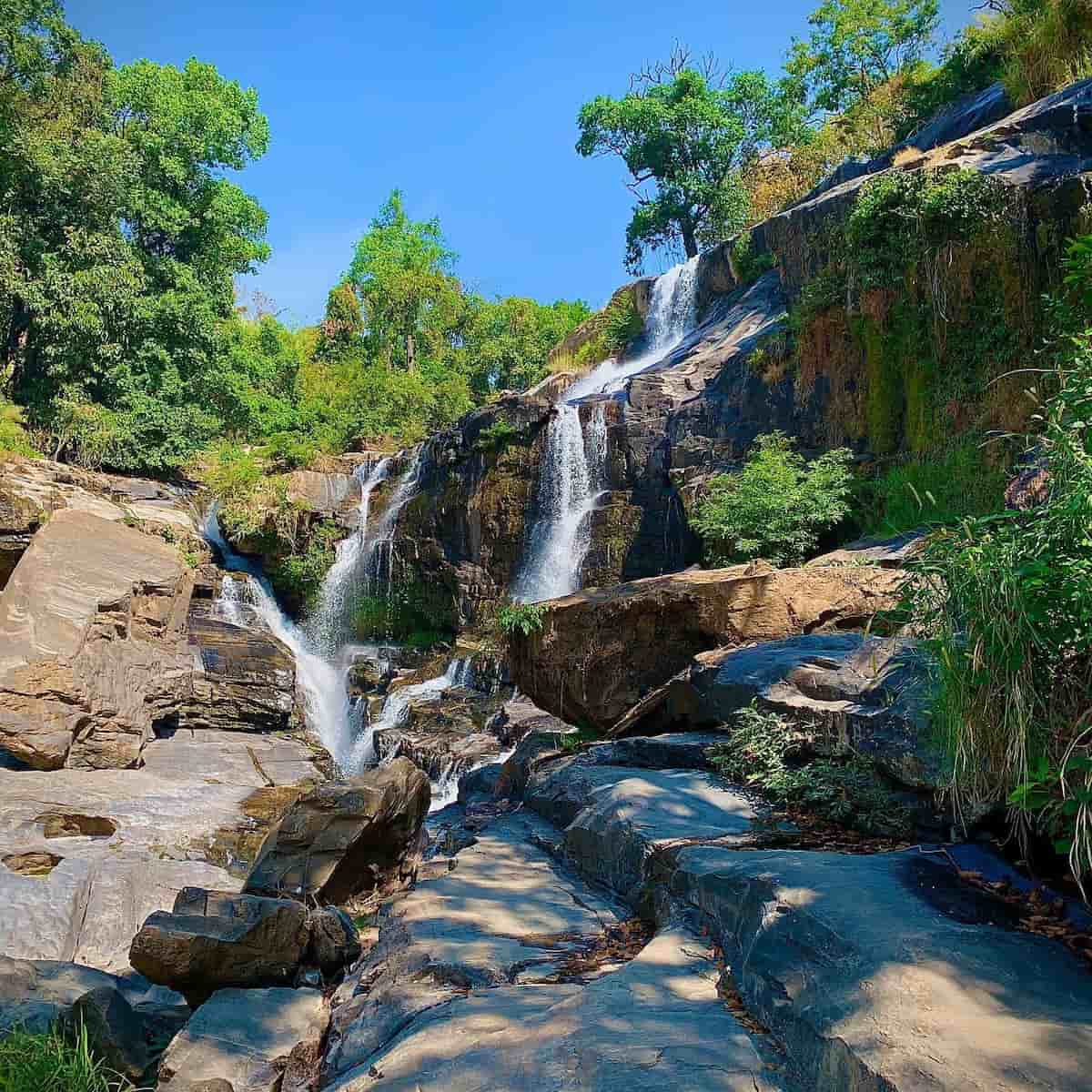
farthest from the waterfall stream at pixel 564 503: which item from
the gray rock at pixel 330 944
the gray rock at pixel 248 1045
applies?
the gray rock at pixel 248 1045

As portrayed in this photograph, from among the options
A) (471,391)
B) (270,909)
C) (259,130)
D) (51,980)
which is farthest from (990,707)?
(471,391)

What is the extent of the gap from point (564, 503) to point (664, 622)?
360 inches

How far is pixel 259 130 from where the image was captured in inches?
928

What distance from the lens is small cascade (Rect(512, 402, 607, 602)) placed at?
678 inches

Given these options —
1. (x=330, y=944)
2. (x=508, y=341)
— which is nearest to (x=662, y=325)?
(x=508, y=341)

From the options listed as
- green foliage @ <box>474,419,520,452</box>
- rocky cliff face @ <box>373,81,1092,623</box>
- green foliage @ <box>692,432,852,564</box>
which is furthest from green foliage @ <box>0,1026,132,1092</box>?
green foliage @ <box>474,419,520,452</box>

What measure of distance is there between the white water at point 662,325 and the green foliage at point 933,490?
11676 millimetres

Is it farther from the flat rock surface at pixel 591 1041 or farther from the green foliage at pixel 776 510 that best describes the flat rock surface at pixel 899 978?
the green foliage at pixel 776 510

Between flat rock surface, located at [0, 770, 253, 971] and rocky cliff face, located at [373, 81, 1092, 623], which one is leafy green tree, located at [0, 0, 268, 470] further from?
flat rock surface, located at [0, 770, 253, 971]

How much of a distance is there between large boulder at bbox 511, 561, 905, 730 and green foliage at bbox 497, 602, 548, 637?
9 cm

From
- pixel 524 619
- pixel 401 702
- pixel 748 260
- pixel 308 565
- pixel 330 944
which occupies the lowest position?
pixel 330 944

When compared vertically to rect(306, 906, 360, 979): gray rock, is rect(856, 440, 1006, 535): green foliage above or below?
above

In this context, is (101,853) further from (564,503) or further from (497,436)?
(497,436)

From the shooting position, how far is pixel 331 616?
67.1 ft
